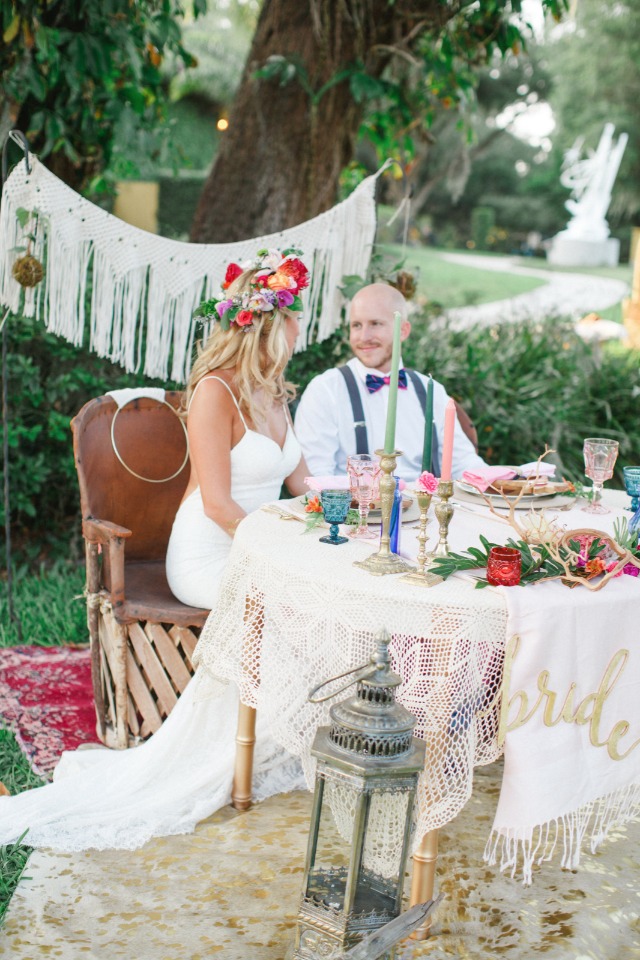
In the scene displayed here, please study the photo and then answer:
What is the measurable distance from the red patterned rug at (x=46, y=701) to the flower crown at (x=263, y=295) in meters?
1.53

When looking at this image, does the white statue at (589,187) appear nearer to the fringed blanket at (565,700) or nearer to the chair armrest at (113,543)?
the chair armrest at (113,543)

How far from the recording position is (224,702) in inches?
125

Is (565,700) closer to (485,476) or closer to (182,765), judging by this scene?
(485,476)

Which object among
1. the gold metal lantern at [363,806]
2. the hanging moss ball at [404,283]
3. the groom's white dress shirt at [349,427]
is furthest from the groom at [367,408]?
the gold metal lantern at [363,806]

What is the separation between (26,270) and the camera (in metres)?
→ 4.01

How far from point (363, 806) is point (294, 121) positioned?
14.3ft

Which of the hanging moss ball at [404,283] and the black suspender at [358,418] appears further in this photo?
the hanging moss ball at [404,283]

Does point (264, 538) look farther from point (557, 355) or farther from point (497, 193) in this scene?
point (497, 193)

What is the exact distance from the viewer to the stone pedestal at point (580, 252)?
29.5m

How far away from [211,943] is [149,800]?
2.09ft

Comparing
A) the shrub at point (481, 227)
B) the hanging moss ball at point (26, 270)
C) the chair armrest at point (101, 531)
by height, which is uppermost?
the shrub at point (481, 227)

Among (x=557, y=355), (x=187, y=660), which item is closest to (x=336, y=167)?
(x=557, y=355)

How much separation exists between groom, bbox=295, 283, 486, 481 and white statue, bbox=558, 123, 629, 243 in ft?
82.5

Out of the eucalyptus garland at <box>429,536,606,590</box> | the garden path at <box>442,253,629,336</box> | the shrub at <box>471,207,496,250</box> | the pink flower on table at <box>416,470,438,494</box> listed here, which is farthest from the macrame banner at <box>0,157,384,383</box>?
the shrub at <box>471,207,496,250</box>
